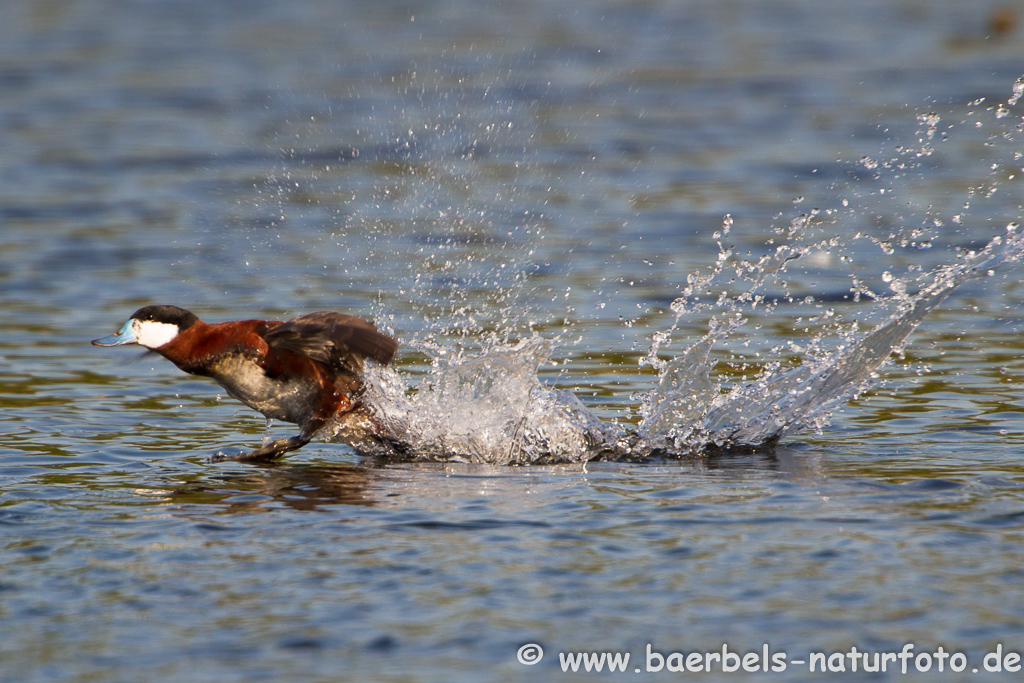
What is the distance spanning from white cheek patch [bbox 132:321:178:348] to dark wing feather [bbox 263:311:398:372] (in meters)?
0.46

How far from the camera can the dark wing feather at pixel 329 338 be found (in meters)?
6.61

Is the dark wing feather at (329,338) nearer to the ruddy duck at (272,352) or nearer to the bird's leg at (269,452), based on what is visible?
the ruddy duck at (272,352)

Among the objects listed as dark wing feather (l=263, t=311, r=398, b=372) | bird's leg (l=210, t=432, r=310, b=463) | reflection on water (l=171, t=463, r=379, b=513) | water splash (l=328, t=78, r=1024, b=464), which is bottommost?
reflection on water (l=171, t=463, r=379, b=513)

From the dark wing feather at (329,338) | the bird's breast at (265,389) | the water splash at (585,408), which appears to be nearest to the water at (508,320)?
the water splash at (585,408)

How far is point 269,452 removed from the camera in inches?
266

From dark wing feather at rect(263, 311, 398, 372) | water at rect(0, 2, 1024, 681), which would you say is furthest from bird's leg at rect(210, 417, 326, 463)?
dark wing feather at rect(263, 311, 398, 372)

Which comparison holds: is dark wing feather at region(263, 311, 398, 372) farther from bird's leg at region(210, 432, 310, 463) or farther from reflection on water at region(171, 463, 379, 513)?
Answer: reflection on water at region(171, 463, 379, 513)

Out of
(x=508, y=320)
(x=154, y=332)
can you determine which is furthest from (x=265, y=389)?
(x=508, y=320)

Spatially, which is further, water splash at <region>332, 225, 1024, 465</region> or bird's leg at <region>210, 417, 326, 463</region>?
water splash at <region>332, 225, 1024, 465</region>

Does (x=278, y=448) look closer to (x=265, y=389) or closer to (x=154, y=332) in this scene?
(x=265, y=389)

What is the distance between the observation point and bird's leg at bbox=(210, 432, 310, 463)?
674 cm

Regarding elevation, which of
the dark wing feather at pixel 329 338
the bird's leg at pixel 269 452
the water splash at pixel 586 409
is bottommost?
the bird's leg at pixel 269 452

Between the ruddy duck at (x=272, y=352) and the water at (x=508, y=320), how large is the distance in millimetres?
288

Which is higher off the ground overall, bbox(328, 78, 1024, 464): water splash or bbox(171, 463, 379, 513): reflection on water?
bbox(328, 78, 1024, 464): water splash
